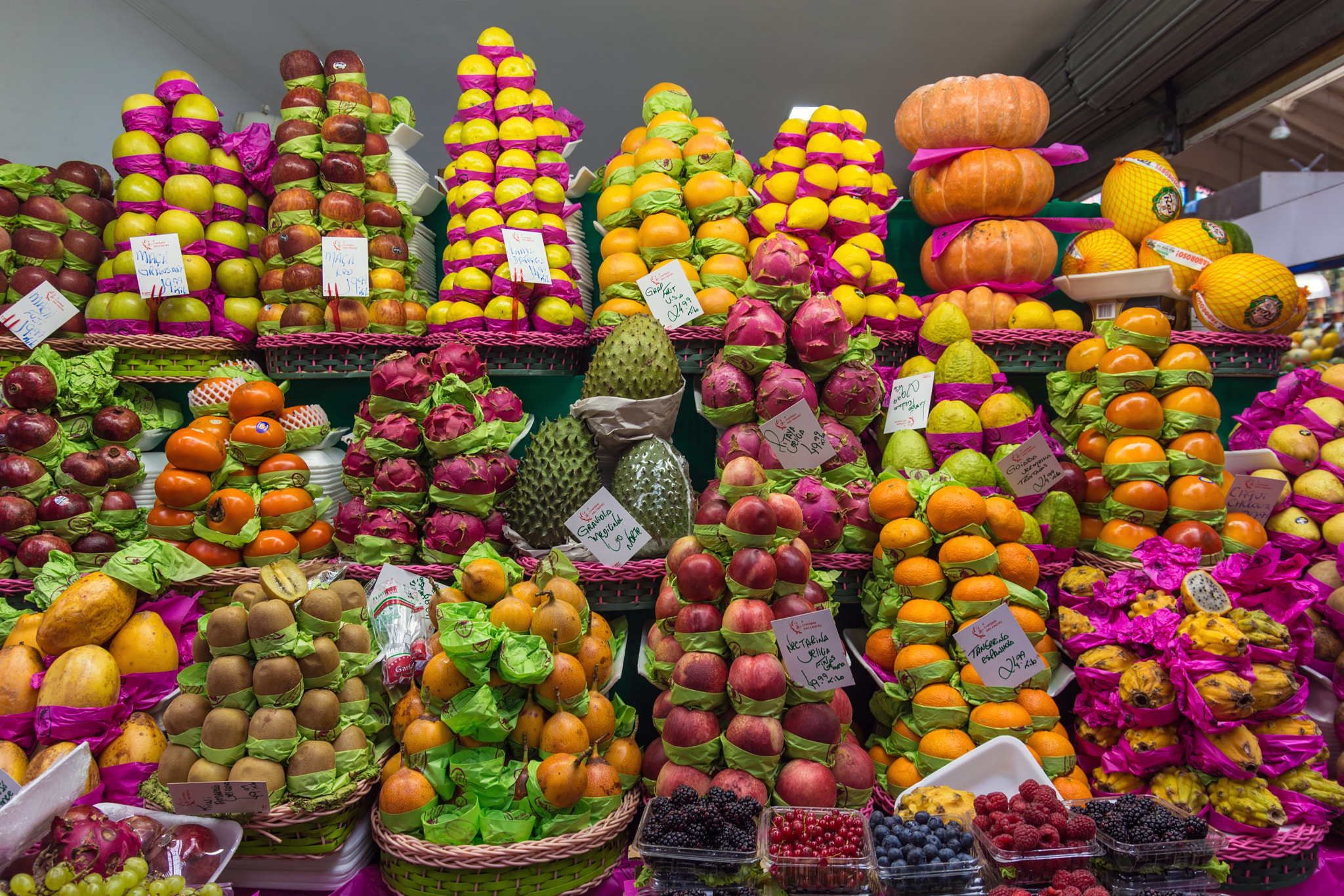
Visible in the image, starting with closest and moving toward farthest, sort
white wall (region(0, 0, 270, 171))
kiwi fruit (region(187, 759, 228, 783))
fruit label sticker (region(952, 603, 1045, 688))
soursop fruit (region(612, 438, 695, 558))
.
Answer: kiwi fruit (region(187, 759, 228, 783)), fruit label sticker (region(952, 603, 1045, 688)), soursop fruit (region(612, 438, 695, 558)), white wall (region(0, 0, 270, 171))

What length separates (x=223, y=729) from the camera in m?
1.40

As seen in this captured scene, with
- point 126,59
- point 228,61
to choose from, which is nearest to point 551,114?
point 126,59

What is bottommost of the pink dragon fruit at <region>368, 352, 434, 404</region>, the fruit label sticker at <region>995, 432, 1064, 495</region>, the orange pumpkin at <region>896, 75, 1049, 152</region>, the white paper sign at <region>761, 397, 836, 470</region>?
the fruit label sticker at <region>995, 432, 1064, 495</region>

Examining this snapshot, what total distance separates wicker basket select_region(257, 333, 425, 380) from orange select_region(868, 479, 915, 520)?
155 centimetres

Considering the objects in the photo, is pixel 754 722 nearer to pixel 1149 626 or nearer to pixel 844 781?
pixel 844 781

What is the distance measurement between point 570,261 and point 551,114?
26.4 inches

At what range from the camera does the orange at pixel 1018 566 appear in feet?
6.16

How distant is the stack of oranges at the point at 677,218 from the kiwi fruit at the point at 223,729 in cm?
147

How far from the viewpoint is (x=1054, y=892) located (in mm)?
1255

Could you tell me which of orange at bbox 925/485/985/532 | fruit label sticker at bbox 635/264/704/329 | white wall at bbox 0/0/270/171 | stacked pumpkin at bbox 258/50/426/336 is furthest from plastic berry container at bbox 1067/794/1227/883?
white wall at bbox 0/0/270/171

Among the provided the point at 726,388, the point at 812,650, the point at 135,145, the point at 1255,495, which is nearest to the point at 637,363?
the point at 726,388

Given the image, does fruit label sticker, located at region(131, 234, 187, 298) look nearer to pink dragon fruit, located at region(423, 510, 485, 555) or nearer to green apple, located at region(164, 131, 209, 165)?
green apple, located at region(164, 131, 209, 165)

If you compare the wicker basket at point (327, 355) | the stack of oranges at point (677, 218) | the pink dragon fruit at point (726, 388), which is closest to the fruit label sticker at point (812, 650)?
the pink dragon fruit at point (726, 388)

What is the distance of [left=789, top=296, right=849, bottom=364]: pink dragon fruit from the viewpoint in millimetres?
2057
